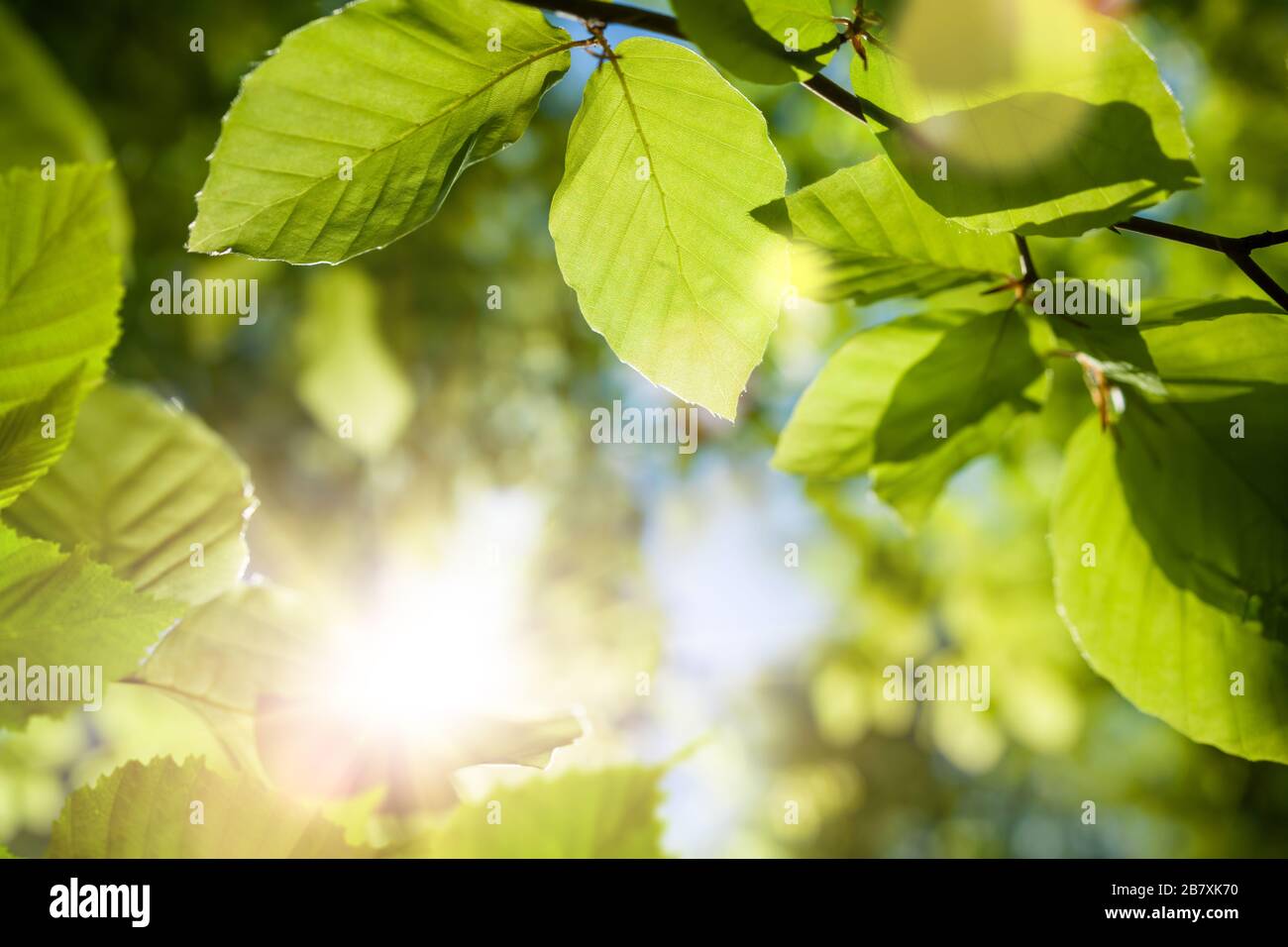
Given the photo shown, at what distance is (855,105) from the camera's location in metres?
0.32

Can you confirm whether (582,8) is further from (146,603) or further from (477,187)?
(477,187)

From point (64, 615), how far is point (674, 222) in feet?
0.97

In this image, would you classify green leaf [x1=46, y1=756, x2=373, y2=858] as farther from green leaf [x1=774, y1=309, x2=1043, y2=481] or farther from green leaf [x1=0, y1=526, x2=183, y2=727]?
green leaf [x1=774, y1=309, x2=1043, y2=481]

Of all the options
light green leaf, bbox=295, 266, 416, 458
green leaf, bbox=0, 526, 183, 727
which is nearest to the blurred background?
light green leaf, bbox=295, 266, 416, 458

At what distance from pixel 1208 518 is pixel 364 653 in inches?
18.4

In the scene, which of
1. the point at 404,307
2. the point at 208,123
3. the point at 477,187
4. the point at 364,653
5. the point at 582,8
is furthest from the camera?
the point at 404,307

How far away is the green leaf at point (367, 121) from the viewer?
292 millimetres

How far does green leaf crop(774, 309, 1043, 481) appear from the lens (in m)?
0.46

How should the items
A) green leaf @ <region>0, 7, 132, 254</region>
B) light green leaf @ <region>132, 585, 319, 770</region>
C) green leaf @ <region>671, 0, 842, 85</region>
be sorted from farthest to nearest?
green leaf @ <region>0, 7, 132, 254</region>
light green leaf @ <region>132, 585, 319, 770</region>
green leaf @ <region>671, 0, 842, 85</region>

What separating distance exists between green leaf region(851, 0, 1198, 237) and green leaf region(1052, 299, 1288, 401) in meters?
0.10

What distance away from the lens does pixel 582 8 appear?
28 cm

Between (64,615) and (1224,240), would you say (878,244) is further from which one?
(64,615)

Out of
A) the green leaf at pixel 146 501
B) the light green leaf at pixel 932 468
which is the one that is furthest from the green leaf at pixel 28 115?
the light green leaf at pixel 932 468
